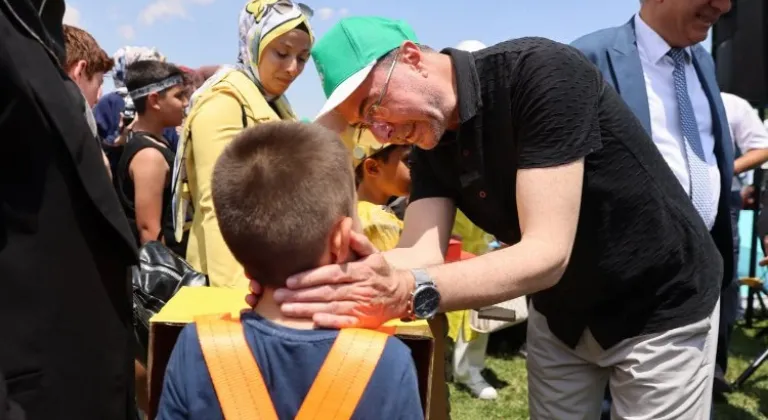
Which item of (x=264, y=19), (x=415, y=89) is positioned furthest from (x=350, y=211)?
(x=264, y=19)

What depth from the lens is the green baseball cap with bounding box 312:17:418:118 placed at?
1762mm

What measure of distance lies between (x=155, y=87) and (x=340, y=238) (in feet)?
9.77

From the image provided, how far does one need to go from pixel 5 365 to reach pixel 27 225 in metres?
0.26

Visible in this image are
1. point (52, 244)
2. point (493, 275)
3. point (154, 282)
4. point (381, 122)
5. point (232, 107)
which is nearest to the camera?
point (52, 244)

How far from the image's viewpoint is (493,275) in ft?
5.05

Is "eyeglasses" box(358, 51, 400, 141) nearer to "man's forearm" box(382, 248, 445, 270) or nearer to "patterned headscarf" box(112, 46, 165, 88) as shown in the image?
"man's forearm" box(382, 248, 445, 270)

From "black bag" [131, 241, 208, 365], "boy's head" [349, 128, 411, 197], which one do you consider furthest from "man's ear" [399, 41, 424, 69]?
"boy's head" [349, 128, 411, 197]

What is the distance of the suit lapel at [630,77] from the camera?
280 centimetres

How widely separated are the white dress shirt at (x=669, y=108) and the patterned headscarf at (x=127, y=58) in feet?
9.25

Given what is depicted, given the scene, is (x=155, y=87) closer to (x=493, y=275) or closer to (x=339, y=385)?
(x=493, y=275)

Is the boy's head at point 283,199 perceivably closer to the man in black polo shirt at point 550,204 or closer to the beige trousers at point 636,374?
the man in black polo shirt at point 550,204

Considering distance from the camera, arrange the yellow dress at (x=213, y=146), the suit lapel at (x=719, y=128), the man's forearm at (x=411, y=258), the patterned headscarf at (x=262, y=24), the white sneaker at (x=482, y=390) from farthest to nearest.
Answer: the white sneaker at (x=482, y=390)
the patterned headscarf at (x=262, y=24)
the suit lapel at (x=719, y=128)
the yellow dress at (x=213, y=146)
the man's forearm at (x=411, y=258)

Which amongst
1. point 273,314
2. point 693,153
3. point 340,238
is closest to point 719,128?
point 693,153

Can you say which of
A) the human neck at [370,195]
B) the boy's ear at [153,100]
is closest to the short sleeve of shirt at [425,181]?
the human neck at [370,195]
